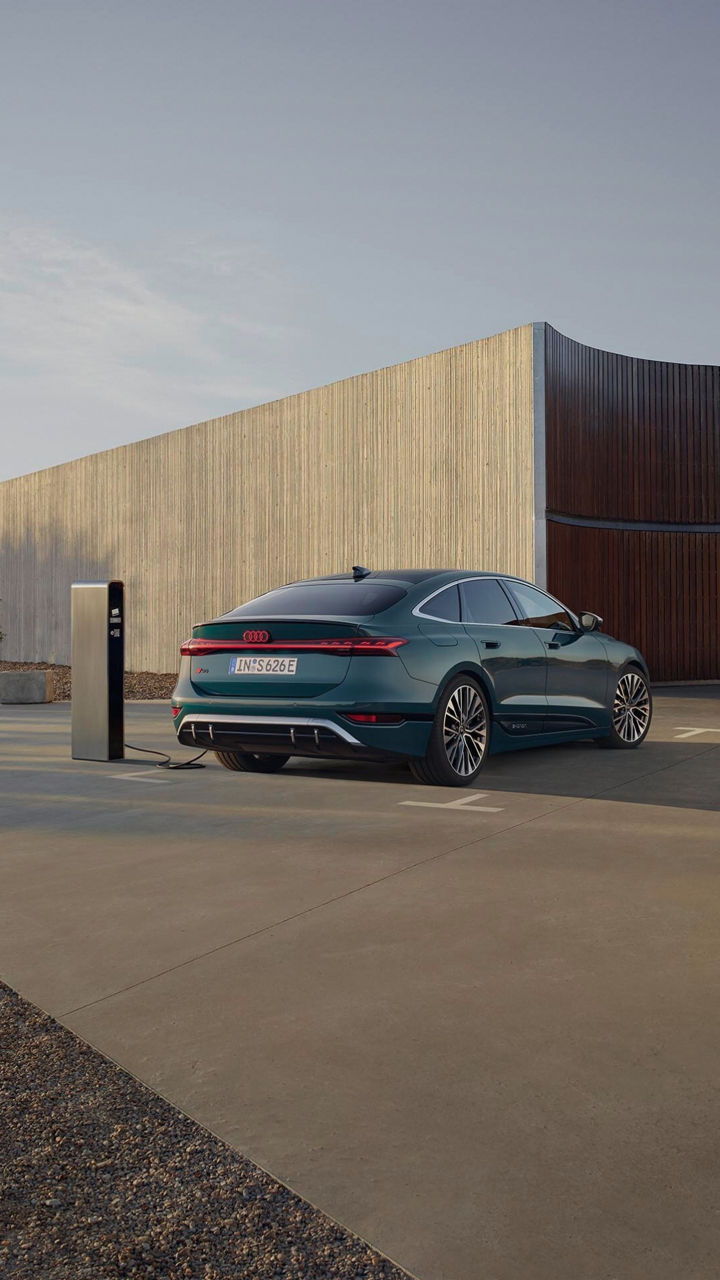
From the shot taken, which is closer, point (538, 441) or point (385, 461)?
point (538, 441)

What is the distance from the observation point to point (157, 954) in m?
3.43

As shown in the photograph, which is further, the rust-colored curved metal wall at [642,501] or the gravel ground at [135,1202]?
the rust-colored curved metal wall at [642,501]

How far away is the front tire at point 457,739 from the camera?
21.9 feet

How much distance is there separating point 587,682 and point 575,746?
3.75 feet

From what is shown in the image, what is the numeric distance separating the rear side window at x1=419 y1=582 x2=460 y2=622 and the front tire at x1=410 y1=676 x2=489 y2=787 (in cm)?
44

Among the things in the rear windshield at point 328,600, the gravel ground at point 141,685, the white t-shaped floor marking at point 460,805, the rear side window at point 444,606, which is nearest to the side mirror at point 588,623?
the rear side window at point 444,606

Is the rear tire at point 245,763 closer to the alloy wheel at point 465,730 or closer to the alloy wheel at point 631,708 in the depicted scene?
the alloy wheel at point 465,730

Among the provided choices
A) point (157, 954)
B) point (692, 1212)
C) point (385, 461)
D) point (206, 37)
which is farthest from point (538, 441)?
point (692, 1212)

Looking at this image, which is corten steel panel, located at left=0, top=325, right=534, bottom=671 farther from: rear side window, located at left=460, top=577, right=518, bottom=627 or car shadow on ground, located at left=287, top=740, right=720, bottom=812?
rear side window, located at left=460, top=577, right=518, bottom=627

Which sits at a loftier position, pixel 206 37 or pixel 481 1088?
pixel 206 37

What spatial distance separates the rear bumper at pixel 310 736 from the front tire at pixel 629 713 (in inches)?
114

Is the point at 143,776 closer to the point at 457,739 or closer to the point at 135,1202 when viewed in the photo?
the point at 457,739

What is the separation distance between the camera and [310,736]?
6508 mm

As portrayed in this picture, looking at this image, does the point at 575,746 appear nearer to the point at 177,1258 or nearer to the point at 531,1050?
the point at 531,1050
